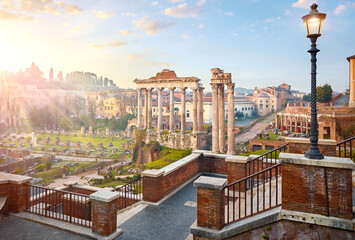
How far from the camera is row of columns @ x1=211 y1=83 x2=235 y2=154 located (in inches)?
869

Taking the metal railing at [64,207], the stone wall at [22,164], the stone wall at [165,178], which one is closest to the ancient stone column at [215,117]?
the stone wall at [165,178]

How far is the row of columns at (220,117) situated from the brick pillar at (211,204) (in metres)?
16.4

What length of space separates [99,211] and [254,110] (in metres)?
90.3

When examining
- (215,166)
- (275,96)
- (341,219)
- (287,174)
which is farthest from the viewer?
(275,96)

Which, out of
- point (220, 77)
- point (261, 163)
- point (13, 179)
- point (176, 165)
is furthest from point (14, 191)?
point (220, 77)

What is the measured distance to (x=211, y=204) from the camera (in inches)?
238

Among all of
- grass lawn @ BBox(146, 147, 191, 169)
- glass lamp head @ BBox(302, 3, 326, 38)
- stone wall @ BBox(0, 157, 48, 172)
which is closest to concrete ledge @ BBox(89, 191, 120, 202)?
glass lamp head @ BBox(302, 3, 326, 38)

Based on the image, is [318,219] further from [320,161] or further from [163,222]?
[163,222]

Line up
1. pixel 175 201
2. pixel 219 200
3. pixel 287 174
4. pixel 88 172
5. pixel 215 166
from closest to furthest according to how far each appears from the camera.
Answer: pixel 287 174, pixel 219 200, pixel 175 201, pixel 215 166, pixel 88 172

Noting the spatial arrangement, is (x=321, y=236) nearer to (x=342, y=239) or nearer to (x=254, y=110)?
(x=342, y=239)

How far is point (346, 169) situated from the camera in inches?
191

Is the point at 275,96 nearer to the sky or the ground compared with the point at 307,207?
nearer to the sky

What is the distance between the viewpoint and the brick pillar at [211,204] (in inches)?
235

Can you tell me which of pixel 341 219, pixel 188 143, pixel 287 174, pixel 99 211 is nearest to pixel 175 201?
pixel 99 211
